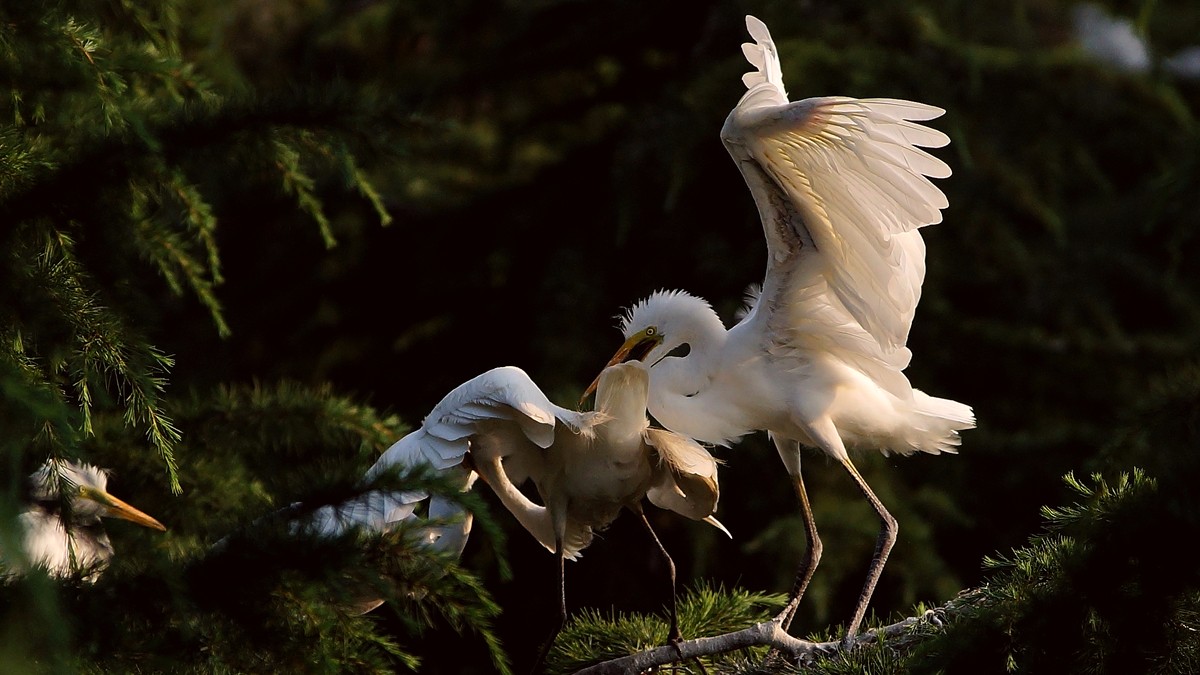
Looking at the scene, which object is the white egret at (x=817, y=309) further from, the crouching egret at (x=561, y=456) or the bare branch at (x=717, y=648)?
the crouching egret at (x=561, y=456)

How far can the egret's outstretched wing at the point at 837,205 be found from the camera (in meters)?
2.00

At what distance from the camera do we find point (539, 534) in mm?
2342

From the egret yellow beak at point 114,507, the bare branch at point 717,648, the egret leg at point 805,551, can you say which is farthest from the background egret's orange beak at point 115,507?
the egret leg at point 805,551

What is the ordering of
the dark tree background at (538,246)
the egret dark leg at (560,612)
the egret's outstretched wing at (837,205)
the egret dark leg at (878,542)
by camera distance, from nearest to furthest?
the dark tree background at (538,246), the egret's outstretched wing at (837,205), the egret dark leg at (560,612), the egret dark leg at (878,542)

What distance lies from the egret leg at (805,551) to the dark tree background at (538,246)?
20 centimetres

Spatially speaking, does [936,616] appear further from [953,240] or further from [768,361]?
[953,240]

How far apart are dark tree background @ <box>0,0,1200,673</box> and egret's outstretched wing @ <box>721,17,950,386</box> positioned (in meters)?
0.42

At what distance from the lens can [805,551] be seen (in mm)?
2527

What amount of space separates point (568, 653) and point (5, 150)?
3.93 feet

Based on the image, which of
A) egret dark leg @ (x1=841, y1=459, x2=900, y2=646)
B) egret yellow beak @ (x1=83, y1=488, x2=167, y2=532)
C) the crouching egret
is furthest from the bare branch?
egret yellow beak @ (x1=83, y1=488, x2=167, y2=532)

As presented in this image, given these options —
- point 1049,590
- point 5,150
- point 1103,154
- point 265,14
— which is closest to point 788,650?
point 1049,590

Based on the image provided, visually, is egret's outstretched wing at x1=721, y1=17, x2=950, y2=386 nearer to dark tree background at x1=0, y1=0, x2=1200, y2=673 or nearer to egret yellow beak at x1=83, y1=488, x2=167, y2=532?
dark tree background at x1=0, y1=0, x2=1200, y2=673

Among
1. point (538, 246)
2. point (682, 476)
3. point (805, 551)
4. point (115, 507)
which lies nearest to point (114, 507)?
point (115, 507)

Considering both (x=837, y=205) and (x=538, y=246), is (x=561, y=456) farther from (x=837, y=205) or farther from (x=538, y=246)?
(x=538, y=246)
